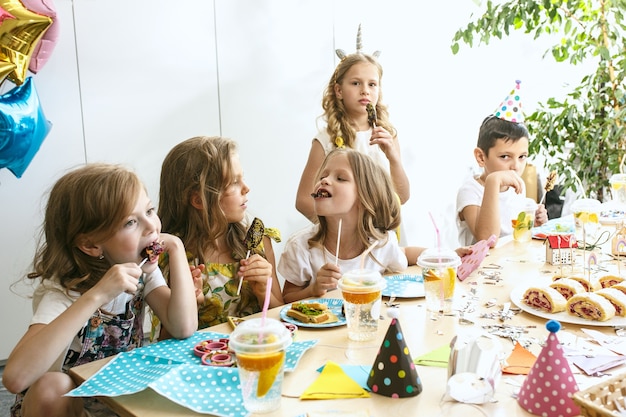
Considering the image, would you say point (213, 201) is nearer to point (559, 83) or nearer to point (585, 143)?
point (585, 143)

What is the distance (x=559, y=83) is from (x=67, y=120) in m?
3.34

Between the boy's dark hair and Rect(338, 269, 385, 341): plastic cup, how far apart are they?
1.40 m

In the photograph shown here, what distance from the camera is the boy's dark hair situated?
8.23 feet

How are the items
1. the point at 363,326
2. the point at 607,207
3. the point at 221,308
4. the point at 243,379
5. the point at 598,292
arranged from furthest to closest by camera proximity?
the point at 607,207, the point at 221,308, the point at 598,292, the point at 363,326, the point at 243,379

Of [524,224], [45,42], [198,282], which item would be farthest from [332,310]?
[45,42]

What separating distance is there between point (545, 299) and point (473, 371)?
485mm

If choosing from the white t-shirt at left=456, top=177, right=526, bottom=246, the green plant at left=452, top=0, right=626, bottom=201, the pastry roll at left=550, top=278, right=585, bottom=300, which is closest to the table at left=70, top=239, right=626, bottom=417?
the pastry roll at left=550, top=278, right=585, bottom=300

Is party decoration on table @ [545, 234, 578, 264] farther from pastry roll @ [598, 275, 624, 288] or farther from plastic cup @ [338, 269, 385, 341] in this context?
plastic cup @ [338, 269, 385, 341]

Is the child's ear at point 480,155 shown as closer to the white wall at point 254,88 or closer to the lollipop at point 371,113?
the lollipop at point 371,113

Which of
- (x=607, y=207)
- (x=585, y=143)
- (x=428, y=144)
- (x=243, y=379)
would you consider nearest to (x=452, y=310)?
(x=243, y=379)

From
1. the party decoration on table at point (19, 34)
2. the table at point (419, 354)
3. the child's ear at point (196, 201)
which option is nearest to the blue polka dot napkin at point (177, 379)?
the table at point (419, 354)

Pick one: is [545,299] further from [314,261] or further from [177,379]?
[177,379]

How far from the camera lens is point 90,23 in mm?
3037

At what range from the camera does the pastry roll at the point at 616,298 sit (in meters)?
1.40
